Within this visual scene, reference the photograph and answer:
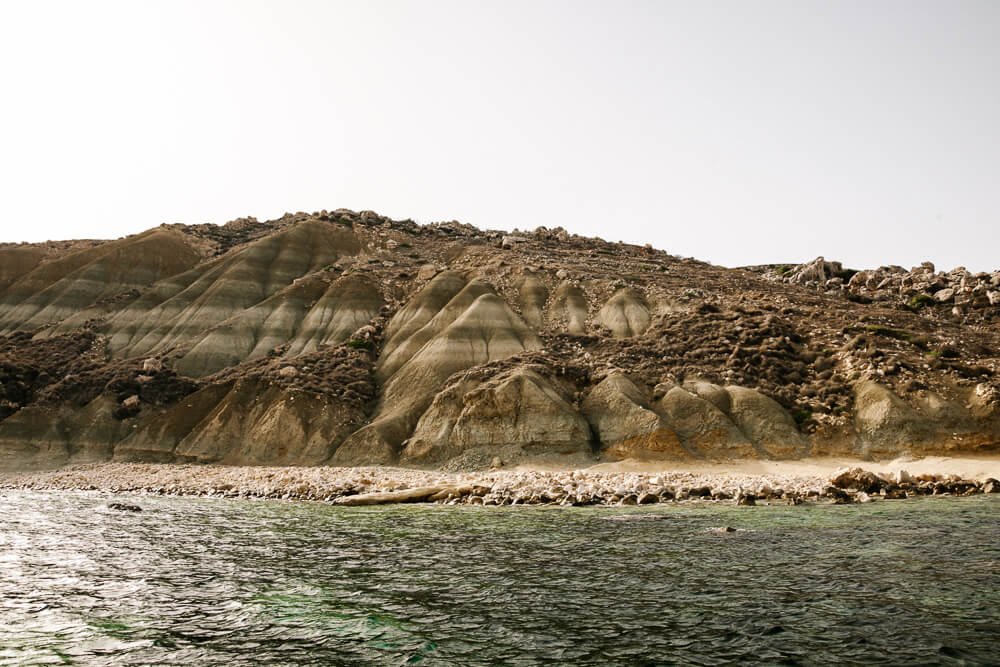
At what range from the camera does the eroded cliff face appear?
136 feet

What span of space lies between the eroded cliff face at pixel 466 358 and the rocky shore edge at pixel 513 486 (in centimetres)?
498

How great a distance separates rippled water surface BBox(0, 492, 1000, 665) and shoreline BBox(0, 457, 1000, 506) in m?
5.07

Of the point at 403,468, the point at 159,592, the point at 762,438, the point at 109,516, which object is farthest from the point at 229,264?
the point at 159,592

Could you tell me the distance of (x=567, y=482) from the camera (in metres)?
32.0

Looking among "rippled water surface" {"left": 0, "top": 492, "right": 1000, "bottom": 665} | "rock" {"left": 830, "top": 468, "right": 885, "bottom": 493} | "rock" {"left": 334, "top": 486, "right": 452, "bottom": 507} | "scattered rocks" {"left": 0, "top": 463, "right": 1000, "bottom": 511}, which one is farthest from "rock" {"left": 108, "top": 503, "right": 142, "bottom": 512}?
"rock" {"left": 830, "top": 468, "right": 885, "bottom": 493}

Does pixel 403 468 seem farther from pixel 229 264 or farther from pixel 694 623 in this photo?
pixel 229 264

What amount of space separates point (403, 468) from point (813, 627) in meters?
33.2

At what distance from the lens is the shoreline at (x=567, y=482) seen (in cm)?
2880

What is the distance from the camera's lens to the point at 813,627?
425 inches

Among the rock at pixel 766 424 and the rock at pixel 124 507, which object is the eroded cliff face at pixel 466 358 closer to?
the rock at pixel 766 424

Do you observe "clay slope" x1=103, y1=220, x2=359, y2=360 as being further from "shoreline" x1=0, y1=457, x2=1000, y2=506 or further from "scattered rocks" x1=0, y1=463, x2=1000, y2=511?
"scattered rocks" x1=0, y1=463, x2=1000, y2=511

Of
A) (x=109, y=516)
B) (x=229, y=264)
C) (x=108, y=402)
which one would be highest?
(x=229, y=264)

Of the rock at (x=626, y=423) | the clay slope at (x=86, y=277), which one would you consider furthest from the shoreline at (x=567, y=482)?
Answer: the clay slope at (x=86, y=277)

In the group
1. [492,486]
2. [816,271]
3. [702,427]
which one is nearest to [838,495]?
[702,427]
